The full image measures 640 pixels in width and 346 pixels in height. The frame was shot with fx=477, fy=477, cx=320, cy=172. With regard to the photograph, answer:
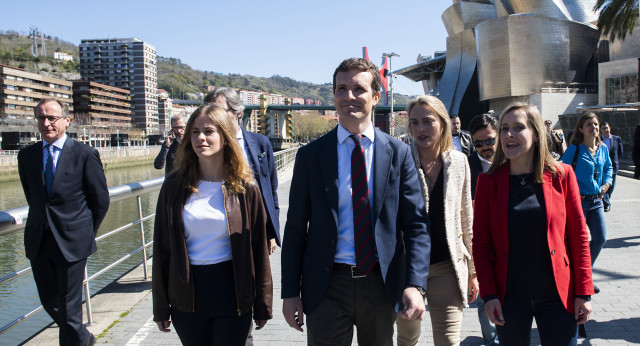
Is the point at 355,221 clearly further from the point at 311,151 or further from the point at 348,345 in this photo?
the point at 348,345

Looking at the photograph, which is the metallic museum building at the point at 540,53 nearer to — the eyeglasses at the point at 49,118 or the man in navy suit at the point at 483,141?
the man in navy suit at the point at 483,141

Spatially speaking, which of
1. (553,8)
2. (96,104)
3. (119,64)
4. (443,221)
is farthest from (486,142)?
(119,64)

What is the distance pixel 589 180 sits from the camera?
4820mm

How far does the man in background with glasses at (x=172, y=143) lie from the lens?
4.72 m

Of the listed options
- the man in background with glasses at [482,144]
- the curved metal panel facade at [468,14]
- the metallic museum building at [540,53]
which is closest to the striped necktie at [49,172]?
the man in background with glasses at [482,144]

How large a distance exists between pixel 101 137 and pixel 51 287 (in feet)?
364

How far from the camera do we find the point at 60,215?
3262 mm

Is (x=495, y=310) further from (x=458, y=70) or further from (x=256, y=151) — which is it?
(x=458, y=70)

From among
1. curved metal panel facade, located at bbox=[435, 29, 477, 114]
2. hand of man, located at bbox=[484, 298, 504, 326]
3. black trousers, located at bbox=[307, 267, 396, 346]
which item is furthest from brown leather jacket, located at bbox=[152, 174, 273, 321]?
curved metal panel facade, located at bbox=[435, 29, 477, 114]

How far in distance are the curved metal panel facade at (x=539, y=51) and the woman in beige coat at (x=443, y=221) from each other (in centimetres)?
5394

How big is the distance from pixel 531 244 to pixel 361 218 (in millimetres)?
923

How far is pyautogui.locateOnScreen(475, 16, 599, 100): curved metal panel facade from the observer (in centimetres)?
5172

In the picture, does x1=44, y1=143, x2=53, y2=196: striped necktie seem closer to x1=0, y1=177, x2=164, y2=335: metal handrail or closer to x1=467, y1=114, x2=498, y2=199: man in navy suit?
x1=0, y1=177, x2=164, y2=335: metal handrail

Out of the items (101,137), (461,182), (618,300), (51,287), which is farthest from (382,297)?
(101,137)
